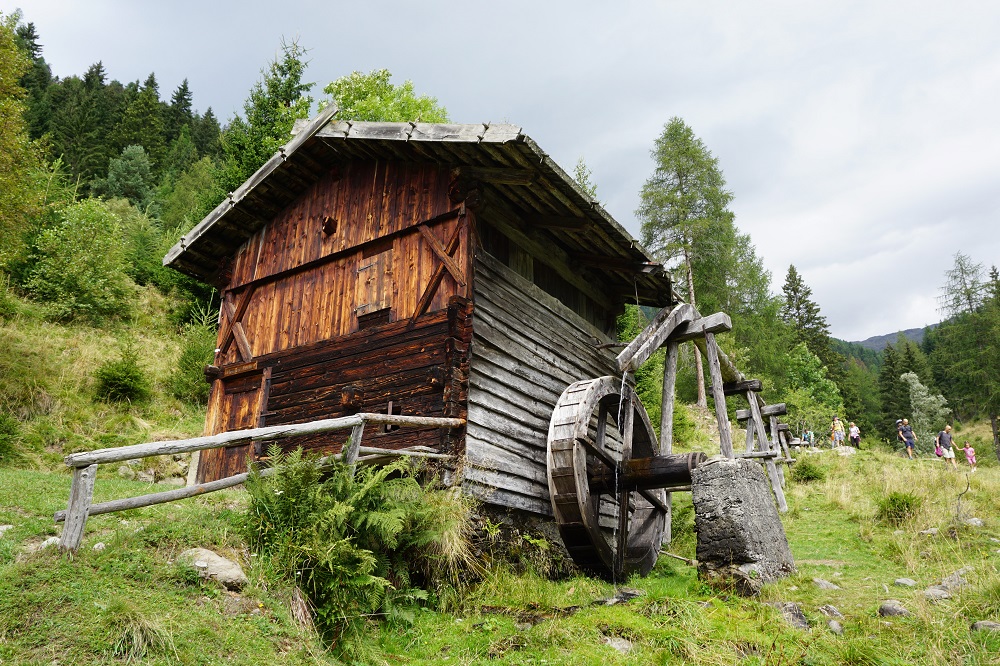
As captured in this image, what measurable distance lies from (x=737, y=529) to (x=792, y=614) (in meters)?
1.26

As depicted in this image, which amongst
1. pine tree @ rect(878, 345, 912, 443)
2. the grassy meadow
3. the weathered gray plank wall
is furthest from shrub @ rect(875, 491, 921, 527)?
pine tree @ rect(878, 345, 912, 443)

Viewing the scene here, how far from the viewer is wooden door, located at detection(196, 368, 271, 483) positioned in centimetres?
1059

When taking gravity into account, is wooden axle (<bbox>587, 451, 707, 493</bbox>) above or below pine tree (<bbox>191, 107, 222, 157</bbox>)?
below

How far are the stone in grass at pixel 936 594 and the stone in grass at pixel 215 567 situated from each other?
580 cm

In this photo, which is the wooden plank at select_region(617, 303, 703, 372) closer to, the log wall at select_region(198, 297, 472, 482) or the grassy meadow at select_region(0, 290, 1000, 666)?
the log wall at select_region(198, 297, 472, 482)

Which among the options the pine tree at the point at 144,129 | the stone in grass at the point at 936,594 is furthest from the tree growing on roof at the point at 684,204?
the pine tree at the point at 144,129

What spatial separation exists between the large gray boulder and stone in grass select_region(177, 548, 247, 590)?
465 cm

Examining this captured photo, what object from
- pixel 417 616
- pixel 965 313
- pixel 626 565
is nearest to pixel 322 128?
pixel 417 616

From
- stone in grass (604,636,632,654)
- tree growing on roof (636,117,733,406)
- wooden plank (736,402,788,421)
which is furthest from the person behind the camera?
tree growing on roof (636,117,733,406)

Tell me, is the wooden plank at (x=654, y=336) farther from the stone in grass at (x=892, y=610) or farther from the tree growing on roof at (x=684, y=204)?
the tree growing on roof at (x=684, y=204)

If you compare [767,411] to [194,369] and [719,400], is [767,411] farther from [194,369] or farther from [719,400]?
[194,369]

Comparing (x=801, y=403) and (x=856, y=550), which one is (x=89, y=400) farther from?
(x=801, y=403)

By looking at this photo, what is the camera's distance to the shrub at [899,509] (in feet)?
33.7

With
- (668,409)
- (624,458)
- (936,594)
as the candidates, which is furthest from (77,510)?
(668,409)
